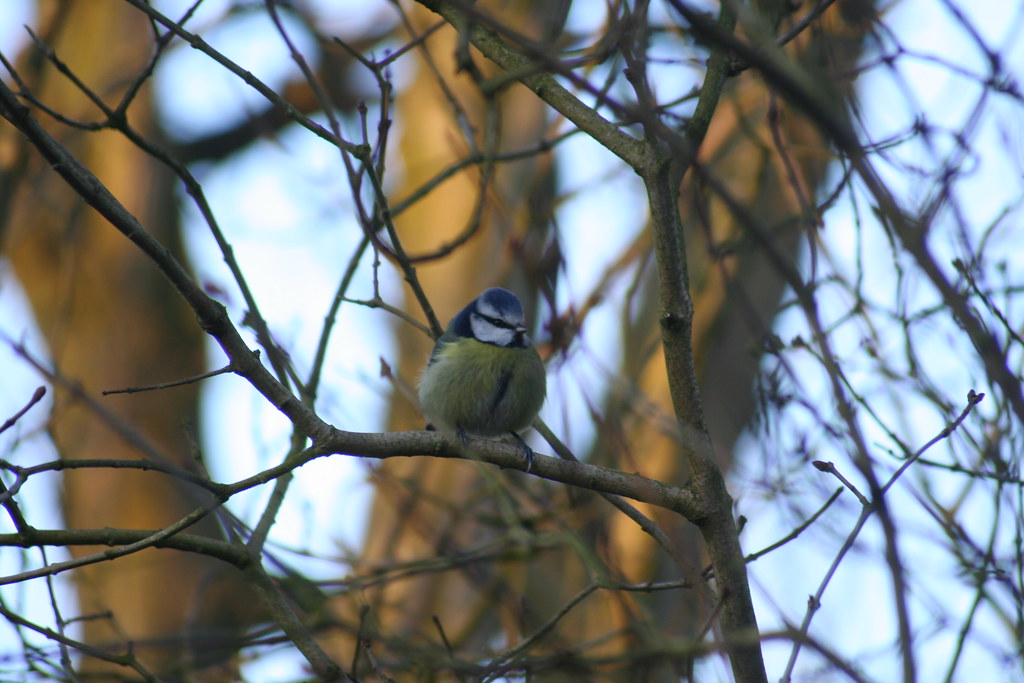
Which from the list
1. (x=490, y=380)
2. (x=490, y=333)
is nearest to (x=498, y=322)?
(x=490, y=333)

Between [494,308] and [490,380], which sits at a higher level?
[494,308]

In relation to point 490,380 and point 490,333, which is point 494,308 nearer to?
point 490,333

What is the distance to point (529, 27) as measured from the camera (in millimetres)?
6305

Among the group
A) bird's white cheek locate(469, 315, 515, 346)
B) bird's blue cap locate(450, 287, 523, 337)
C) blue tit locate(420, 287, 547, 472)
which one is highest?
bird's blue cap locate(450, 287, 523, 337)

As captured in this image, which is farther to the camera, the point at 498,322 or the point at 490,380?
the point at 498,322

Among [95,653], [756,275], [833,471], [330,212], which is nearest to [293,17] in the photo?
[330,212]

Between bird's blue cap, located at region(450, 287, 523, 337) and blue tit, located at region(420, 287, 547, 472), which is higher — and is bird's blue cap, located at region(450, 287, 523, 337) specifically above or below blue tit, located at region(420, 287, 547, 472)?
above

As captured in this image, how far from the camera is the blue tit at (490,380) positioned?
12.0 feet

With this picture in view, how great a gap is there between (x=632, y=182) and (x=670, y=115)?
3.34 meters

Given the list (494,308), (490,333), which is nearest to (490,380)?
(490,333)

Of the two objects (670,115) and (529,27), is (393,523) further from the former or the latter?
(670,115)

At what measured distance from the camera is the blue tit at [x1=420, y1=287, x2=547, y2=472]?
3.65m

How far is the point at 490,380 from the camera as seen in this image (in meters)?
3.65

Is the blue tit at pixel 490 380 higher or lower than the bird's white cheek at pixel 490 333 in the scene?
lower
